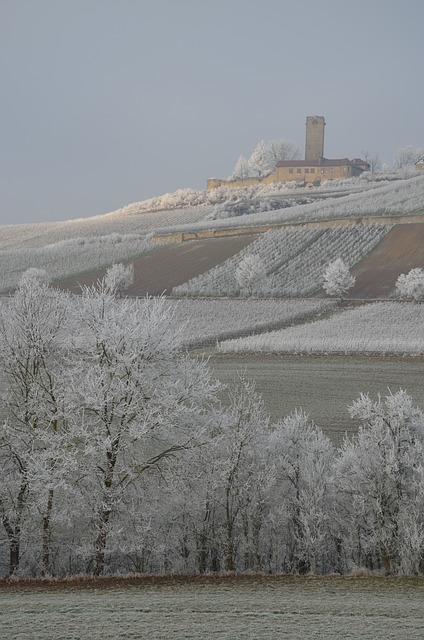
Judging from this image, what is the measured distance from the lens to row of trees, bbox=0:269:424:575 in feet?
70.1

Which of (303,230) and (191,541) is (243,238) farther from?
(191,541)

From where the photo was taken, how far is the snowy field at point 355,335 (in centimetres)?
4959

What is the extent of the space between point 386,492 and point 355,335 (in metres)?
32.8

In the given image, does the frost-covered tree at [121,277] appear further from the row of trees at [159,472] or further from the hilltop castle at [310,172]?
the hilltop castle at [310,172]

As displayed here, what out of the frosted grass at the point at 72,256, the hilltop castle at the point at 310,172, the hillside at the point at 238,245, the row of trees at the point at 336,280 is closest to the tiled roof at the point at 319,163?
the hilltop castle at the point at 310,172

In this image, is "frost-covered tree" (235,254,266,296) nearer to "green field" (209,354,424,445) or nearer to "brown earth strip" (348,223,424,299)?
"brown earth strip" (348,223,424,299)

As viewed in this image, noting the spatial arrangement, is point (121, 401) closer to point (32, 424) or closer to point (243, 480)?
point (32, 424)

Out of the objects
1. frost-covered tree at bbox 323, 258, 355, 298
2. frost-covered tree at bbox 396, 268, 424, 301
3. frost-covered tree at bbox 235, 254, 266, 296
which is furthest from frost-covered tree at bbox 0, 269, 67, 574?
frost-covered tree at bbox 235, 254, 266, 296

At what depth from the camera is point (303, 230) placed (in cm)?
10006

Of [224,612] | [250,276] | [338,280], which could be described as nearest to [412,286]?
[338,280]

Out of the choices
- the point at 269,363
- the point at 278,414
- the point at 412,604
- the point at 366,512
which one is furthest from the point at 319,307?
the point at 412,604

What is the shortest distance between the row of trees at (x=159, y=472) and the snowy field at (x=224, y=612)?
11.1 ft

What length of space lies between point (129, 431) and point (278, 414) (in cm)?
1499

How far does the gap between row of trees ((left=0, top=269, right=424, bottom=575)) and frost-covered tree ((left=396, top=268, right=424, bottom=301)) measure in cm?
4377
